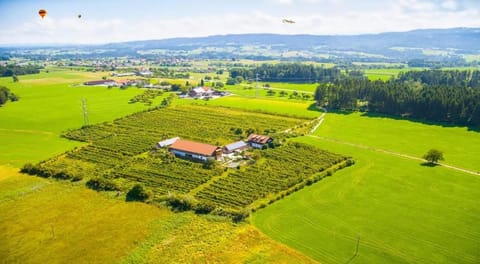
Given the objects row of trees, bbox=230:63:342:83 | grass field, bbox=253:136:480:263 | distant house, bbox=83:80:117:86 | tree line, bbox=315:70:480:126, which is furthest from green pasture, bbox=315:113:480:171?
distant house, bbox=83:80:117:86

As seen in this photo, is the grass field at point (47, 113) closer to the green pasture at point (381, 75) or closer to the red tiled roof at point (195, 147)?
the red tiled roof at point (195, 147)

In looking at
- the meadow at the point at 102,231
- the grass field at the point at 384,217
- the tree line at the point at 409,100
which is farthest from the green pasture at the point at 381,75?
the meadow at the point at 102,231

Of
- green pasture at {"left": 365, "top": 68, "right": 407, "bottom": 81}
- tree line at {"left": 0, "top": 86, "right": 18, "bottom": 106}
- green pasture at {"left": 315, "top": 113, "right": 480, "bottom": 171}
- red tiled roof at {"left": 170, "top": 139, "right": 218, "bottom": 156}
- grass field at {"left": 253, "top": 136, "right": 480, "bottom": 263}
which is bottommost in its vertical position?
grass field at {"left": 253, "top": 136, "right": 480, "bottom": 263}

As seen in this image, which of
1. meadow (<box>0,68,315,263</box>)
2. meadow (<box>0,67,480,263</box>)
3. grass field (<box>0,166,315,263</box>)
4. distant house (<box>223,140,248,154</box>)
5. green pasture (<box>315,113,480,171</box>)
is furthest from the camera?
distant house (<box>223,140,248,154</box>)

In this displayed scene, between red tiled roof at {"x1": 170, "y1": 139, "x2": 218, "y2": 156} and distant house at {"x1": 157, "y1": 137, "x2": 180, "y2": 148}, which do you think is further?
distant house at {"x1": 157, "y1": 137, "x2": 180, "y2": 148}

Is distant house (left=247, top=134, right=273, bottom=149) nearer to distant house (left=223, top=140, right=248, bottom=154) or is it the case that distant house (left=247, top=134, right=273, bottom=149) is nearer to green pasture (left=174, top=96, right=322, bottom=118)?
distant house (left=223, top=140, right=248, bottom=154)

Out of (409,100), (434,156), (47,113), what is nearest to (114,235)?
(434,156)
